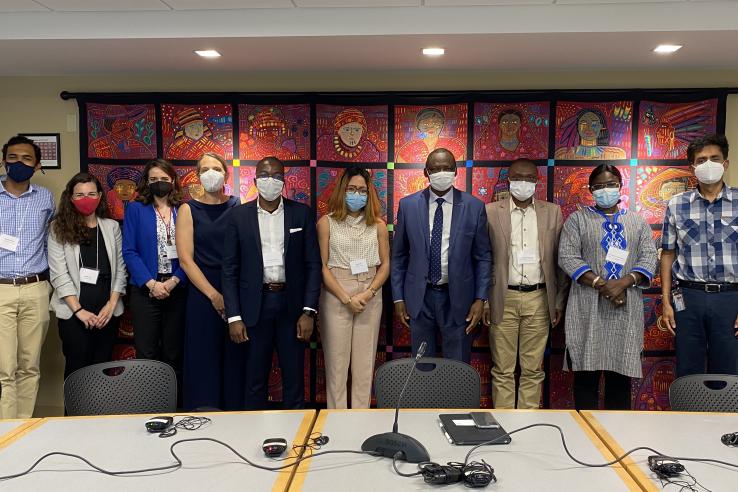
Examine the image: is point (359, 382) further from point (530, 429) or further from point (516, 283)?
point (530, 429)

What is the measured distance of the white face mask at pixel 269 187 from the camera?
3.40 meters

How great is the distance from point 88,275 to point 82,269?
2.1 inches

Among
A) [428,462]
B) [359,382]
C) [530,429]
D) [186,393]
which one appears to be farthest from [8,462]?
[359,382]

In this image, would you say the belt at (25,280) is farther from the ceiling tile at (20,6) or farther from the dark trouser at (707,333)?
the dark trouser at (707,333)

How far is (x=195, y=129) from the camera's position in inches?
164

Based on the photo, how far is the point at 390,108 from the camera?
411 centimetres

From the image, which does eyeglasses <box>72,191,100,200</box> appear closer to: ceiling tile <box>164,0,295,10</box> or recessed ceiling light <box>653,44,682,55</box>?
ceiling tile <box>164,0,295,10</box>

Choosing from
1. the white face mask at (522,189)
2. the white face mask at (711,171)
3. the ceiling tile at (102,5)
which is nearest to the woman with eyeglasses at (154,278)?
the ceiling tile at (102,5)

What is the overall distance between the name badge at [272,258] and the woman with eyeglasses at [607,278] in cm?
171

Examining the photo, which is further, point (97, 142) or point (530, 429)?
point (97, 142)

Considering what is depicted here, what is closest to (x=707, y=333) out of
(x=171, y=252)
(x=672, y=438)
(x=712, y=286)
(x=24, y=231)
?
(x=712, y=286)

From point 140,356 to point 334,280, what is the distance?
1.38m

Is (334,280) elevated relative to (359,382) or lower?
elevated

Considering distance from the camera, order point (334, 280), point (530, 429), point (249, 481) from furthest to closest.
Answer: point (334, 280) → point (530, 429) → point (249, 481)
